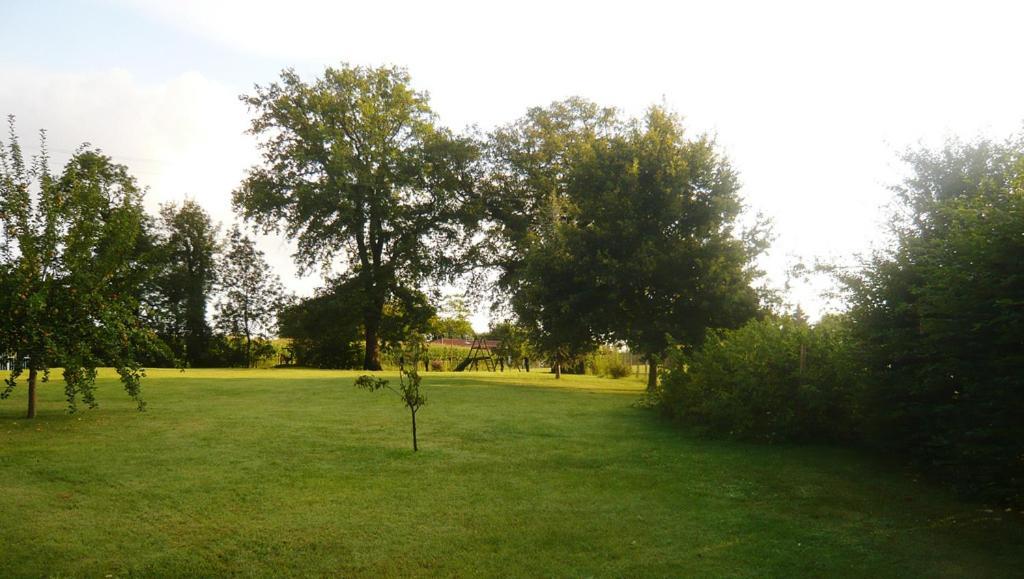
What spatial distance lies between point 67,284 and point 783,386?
41.1 feet

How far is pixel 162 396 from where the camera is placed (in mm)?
14539

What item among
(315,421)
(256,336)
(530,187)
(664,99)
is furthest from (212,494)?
(256,336)

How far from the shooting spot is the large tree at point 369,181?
35.3 meters

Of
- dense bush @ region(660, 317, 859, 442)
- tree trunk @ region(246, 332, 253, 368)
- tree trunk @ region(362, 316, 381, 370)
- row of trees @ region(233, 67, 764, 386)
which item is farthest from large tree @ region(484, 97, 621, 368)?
tree trunk @ region(246, 332, 253, 368)

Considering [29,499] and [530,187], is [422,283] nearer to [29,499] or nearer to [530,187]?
[530,187]

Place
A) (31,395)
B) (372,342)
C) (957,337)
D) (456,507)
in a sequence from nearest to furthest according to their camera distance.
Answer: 1. (456,507)
2. (957,337)
3. (31,395)
4. (372,342)

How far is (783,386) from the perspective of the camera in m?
10.6

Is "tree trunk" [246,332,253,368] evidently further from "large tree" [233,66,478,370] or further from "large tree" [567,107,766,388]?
"large tree" [567,107,766,388]

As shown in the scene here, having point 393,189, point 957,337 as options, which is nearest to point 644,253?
point 957,337

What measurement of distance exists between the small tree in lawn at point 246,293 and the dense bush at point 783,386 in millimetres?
37822

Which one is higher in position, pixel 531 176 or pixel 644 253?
pixel 531 176

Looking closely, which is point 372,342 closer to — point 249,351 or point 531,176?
point 249,351

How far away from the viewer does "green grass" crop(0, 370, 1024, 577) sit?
532 centimetres

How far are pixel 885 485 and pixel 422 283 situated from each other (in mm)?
31932
